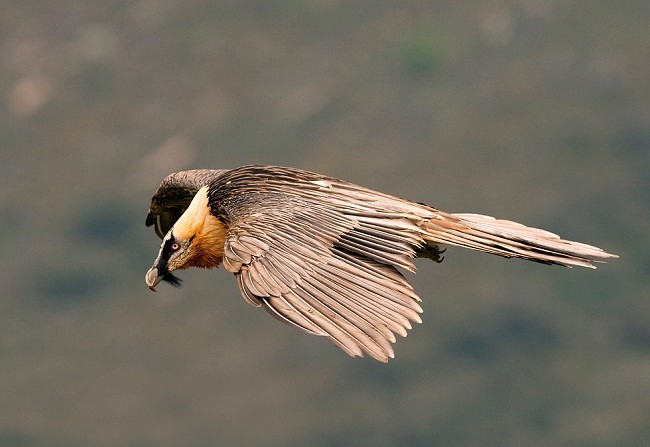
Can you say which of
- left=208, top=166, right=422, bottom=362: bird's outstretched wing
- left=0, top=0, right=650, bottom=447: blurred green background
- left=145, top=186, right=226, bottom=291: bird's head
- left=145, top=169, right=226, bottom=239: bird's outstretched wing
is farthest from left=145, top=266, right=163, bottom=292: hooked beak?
left=0, top=0, right=650, bottom=447: blurred green background

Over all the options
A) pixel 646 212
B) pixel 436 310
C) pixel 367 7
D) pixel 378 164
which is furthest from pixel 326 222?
pixel 367 7

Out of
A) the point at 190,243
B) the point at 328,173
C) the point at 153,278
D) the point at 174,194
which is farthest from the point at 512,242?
the point at 328,173

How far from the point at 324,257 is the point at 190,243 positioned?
233cm

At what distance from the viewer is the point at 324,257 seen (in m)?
13.8

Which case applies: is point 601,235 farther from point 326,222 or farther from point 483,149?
point 326,222

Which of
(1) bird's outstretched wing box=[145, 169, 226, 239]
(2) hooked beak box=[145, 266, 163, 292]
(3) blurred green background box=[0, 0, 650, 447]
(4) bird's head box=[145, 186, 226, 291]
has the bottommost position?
(2) hooked beak box=[145, 266, 163, 292]

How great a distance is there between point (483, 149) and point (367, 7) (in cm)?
2172

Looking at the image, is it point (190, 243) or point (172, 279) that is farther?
point (172, 279)

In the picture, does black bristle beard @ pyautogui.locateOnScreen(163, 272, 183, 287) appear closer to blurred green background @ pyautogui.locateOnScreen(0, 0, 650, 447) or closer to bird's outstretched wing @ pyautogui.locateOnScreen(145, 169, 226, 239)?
bird's outstretched wing @ pyautogui.locateOnScreen(145, 169, 226, 239)

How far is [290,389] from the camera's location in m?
108

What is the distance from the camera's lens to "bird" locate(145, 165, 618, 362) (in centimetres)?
1306

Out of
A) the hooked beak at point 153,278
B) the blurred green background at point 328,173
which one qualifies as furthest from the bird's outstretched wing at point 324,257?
the blurred green background at point 328,173

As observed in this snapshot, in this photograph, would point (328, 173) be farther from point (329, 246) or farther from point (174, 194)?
point (329, 246)

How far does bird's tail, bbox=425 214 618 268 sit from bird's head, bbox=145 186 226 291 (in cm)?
202
